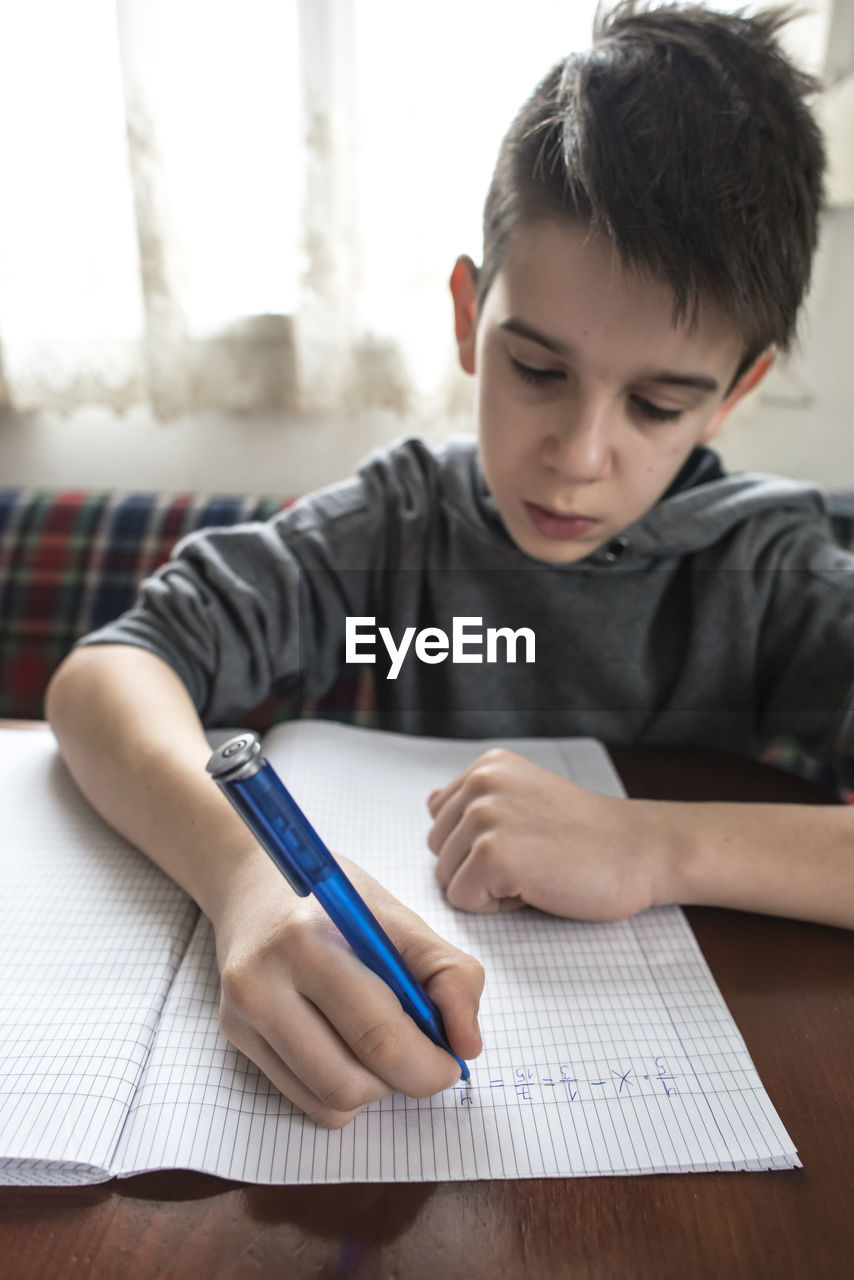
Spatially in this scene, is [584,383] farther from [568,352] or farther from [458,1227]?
[458,1227]

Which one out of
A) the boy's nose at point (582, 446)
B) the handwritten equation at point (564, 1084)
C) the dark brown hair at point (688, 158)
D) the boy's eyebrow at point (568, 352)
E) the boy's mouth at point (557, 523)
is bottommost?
the handwritten equation at point (564, 1084)

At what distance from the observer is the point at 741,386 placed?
29.4 inches

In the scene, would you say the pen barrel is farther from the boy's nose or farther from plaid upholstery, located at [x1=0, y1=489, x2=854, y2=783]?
plaid upholstery, located at [x1=0, y1=489, x2=854, y2=783]

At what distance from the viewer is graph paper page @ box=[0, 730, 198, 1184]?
0.34 meters

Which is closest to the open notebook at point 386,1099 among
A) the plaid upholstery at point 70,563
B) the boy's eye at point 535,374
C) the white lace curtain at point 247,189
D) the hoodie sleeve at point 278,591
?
the hoodie sleeve at point 278,591

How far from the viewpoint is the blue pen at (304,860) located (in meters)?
0.30

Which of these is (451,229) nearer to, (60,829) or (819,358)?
(819,358)

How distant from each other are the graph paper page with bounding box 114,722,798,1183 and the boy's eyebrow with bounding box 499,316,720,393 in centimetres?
36

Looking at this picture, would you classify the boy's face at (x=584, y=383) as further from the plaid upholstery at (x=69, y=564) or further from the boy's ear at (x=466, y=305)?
the plaid upholstery at (x=69, y=564)

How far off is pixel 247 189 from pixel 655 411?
0.91 metres

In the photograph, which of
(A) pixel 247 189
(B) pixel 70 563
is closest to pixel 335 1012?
(B) pixel 70 563

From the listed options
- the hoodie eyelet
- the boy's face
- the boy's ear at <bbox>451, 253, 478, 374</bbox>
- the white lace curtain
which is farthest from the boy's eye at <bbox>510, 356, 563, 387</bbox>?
the white lace curtain

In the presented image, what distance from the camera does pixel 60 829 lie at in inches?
22.2

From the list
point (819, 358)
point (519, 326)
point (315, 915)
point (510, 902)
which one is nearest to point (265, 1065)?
point (315, 915)
